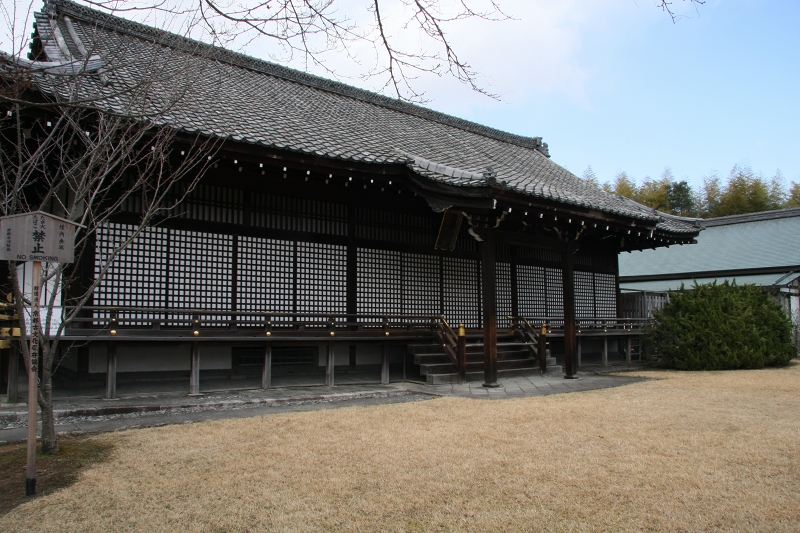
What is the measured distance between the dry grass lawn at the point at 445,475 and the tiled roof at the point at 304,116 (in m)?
3.41

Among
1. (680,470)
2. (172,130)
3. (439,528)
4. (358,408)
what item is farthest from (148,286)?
(680,470)

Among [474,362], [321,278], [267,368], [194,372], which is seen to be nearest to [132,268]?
[194,372]

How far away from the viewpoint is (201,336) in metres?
8.71

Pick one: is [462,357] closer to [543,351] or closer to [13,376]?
[543,351]

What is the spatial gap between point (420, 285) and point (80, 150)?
22.3 ft

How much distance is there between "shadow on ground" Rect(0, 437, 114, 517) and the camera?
4168 mm

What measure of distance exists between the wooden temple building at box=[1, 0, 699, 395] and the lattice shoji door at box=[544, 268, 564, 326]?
2.69 ft

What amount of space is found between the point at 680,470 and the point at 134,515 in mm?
4120

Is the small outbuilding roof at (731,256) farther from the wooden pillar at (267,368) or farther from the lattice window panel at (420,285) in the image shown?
the wooden pillar at (267,368)

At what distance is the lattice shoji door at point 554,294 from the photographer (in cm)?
1485

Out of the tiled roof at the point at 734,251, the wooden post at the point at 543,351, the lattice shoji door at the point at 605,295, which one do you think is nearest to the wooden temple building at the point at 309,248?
the wooden post at the point at 543,351

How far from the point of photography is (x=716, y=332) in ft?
44.0

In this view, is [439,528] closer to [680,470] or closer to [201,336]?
[680,470]

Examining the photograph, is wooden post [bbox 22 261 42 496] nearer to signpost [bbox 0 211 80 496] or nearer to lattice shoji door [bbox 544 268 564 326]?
signpost [bbox 0 211 80 496]
